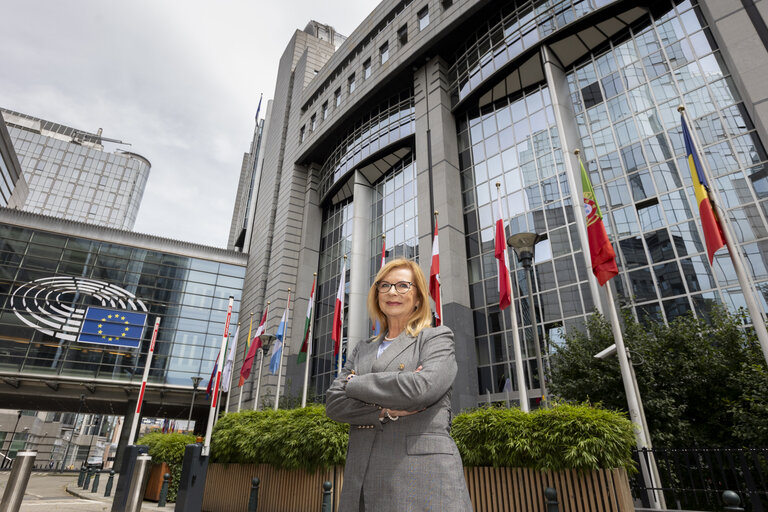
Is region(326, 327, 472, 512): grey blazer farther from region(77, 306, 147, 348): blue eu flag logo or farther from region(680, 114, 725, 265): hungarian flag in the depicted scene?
region(77, 306, 147, 348): blue eu flag logo

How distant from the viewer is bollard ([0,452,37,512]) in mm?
5566

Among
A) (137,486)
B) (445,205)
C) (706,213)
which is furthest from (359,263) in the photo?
(137,486)

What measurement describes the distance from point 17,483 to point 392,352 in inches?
259

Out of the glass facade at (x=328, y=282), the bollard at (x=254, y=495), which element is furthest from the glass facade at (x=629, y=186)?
the bollard at (x=254, y=495)

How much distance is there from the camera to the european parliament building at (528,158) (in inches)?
669

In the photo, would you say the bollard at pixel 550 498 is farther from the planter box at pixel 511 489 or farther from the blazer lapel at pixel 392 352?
the blazer lapel at pixel 392 352

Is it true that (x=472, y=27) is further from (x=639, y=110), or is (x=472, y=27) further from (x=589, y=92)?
(x=639, y=110)

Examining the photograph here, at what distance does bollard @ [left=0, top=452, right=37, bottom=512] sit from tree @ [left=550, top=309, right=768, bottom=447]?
37.8ft

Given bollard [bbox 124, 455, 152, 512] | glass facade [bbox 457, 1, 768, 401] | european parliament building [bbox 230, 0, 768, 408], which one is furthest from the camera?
european parliament building [bbox 230, 0, 768, 408]

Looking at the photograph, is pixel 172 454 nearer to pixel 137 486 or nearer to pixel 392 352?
pixel 137 486

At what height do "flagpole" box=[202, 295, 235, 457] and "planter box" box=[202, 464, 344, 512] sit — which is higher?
"flagpole" box=[202, 295, 235, 457]

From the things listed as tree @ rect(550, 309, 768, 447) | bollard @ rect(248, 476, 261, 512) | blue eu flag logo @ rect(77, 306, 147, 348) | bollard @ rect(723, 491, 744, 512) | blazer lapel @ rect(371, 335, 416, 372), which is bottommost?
bollard @ rect(248, 476, 261, 512)

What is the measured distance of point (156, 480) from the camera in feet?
47.5

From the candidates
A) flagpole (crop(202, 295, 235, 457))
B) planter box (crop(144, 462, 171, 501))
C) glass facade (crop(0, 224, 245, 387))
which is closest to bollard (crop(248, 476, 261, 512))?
flagpole (crop(202, 295, 235, 457))
